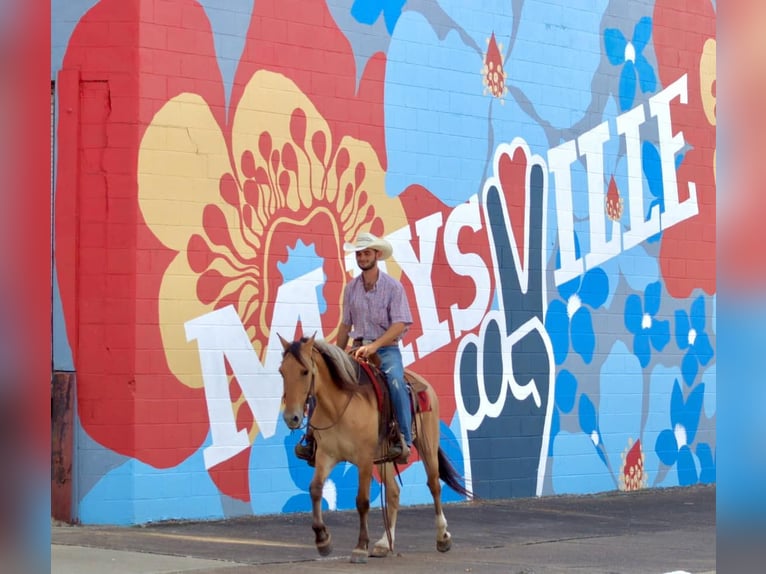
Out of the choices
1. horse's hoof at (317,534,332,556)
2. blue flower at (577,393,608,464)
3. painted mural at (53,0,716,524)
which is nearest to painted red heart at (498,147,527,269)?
painted mural at (53,0,716,524)

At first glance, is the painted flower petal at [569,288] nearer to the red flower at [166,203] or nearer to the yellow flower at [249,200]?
the yellow flower at [249,200]

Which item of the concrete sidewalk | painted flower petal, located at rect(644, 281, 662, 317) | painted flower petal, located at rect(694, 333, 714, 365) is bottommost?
the concrete sidewalk

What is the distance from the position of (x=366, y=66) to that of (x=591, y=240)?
4.10 meters

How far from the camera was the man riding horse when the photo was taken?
33.0 ft

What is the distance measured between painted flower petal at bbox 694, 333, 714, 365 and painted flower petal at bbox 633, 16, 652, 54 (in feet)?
13.3

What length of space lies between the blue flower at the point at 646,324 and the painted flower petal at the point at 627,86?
2.44 metres

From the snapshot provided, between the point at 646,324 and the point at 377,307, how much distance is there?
7.37 meters

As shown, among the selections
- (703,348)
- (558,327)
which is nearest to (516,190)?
(558,327)

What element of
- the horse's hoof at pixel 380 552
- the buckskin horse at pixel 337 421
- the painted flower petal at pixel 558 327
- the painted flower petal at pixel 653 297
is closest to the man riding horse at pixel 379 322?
the buckskin horse at pixel 337 421

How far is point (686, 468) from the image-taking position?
17156mm

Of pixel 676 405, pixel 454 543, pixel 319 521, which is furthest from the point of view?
pixel 676 405

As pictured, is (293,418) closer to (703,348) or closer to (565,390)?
(565,390)

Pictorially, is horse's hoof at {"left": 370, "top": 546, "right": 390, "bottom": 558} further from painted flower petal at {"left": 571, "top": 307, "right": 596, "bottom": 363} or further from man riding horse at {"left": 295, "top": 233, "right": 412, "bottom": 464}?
painted flower petal at {"left": 571, "top": 307, "right": 596, "bottom": 363}
